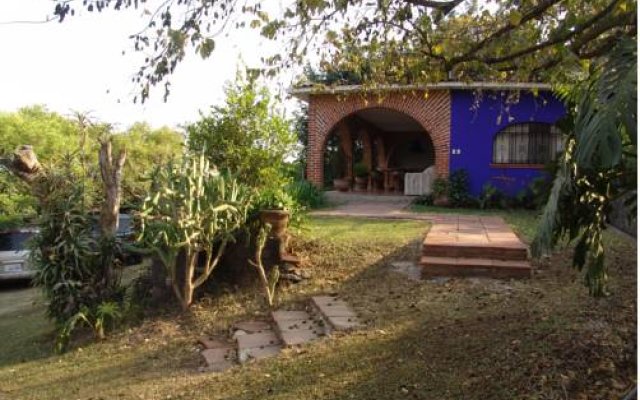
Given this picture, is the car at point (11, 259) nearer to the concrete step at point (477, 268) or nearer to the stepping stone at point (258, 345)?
the stepping stone at point (258, 345)

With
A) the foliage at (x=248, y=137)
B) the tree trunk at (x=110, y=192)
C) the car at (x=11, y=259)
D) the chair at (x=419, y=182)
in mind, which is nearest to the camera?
the tree trunk at (x=110, y=192)

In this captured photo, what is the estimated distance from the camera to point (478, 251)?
7145 millimetres

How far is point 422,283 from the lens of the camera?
6598mm

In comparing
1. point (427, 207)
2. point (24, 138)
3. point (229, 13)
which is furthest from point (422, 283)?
point (24, 138)

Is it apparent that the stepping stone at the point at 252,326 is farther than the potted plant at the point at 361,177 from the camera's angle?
No

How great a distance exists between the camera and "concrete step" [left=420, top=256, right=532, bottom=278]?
662cm

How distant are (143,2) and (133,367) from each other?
127 inches

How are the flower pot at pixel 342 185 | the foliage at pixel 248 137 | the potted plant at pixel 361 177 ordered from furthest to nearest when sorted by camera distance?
the potted plant at pixel 361 177 → the flower pot at pixel 342 185 → the foliage at pixel 248 137

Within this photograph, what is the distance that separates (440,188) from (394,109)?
2.79 metres

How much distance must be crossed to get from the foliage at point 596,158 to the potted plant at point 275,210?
447 centimetres

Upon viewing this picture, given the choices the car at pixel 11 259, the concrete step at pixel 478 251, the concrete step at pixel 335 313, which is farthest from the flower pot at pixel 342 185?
the concrete step at pixel 335 313

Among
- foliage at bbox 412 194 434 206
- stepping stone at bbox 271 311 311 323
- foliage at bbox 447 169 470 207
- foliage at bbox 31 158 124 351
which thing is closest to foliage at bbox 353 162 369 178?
foliage at bbox 412 194 434 206

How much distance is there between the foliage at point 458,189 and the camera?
1463 cm

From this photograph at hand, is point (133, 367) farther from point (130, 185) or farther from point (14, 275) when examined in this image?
point (14, 275)
